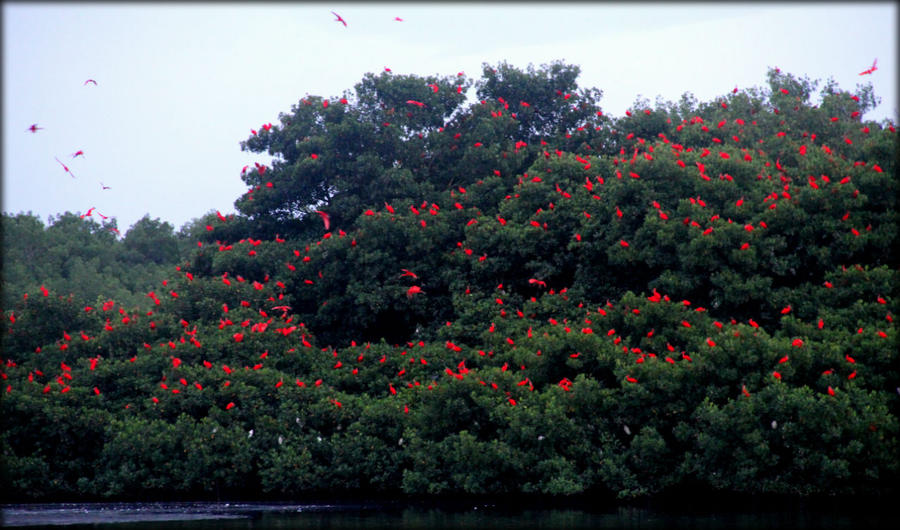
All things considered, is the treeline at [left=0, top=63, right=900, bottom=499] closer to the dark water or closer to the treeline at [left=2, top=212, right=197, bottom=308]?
the dark water

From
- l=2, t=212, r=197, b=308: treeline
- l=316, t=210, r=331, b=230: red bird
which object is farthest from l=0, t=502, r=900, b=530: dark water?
l=2, t=212, r=197, b=308: treeline

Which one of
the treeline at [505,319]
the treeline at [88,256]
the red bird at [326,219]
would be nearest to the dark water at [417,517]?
the treeline at [505,319]

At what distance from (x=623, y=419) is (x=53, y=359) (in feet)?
34.7

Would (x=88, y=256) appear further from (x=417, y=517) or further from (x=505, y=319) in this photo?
(x=417, y=517)

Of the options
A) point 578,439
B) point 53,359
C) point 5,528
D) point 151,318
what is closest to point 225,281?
point 151,318

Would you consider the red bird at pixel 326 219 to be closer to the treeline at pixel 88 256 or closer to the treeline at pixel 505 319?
the treeline at pixel 505 319

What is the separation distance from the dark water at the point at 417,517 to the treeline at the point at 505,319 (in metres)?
0.43

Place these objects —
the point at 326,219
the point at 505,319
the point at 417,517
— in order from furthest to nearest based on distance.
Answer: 1. the point at 326,219
2. the point at 505,319
3. the point at 417,517

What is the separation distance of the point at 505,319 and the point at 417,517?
4.31m

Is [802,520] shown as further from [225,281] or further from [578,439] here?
[225,281]

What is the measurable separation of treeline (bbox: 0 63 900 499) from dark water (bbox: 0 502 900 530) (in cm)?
43

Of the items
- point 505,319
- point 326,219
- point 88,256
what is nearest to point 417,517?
point 505,319

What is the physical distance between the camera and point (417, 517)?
1282cm

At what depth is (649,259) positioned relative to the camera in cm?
1492
